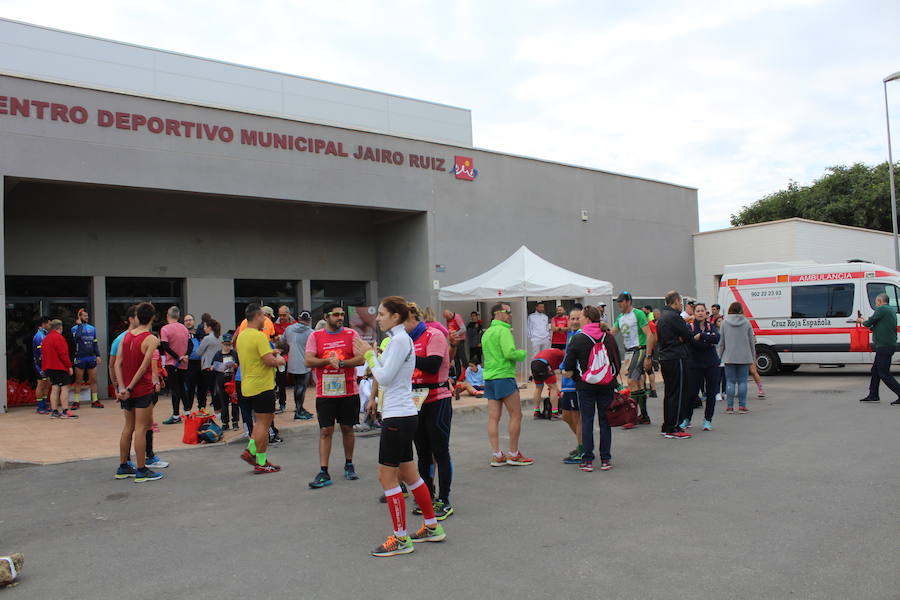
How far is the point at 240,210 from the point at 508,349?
11.6 m

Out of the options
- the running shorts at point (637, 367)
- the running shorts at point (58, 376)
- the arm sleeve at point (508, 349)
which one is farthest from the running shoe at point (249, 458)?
the running shorts at point (58, 376)

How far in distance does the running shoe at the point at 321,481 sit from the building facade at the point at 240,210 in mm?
8345

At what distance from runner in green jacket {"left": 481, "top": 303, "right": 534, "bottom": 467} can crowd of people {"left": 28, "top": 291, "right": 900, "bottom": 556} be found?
0.05ft

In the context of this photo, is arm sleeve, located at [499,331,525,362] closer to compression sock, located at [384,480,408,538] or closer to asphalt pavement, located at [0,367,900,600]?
asphalt pavement, located at [0,367,900,600]

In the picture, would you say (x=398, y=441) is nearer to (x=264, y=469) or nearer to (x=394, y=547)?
(x=394, y=547)

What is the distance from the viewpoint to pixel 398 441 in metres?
4.77

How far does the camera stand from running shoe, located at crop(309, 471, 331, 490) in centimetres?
667

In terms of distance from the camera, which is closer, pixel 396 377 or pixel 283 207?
pixel 396 377

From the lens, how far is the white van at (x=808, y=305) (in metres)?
15.0

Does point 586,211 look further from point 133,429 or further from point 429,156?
point 133,429

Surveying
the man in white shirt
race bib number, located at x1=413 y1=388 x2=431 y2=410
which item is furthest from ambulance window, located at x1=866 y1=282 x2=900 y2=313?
race bib number, located at x1=413 y1=388 x2=431 y2=410

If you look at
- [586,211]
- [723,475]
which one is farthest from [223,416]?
[586,211]


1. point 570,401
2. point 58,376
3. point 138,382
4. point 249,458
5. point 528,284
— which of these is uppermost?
point 528,284

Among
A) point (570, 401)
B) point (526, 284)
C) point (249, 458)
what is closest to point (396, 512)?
point (249, 458)
